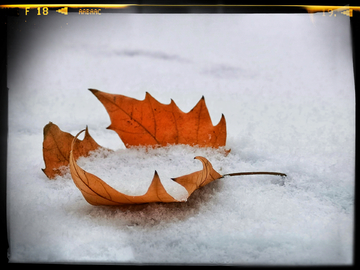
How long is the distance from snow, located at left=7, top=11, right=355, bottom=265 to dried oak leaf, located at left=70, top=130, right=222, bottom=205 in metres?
0.01

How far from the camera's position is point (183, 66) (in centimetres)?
38

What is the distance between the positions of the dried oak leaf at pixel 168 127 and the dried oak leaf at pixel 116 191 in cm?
9

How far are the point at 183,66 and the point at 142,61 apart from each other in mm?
59

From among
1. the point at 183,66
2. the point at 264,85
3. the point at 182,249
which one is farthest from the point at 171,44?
the point at 182,249

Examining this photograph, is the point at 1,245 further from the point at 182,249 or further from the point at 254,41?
the point at 254,41

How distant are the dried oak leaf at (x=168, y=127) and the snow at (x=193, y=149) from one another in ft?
0.05

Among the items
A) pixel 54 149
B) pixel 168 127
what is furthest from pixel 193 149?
pixel 54 149

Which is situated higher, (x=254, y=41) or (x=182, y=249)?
(x=254, y=41)

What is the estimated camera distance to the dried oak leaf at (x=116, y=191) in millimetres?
217

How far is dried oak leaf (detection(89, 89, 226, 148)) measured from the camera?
0.32m

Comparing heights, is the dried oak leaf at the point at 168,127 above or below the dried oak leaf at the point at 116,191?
above

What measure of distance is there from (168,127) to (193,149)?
41mm

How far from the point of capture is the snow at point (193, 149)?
227 millimetres

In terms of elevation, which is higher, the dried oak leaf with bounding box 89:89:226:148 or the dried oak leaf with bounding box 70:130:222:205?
the dried oak leaf with bounding box 89:89:226:148
